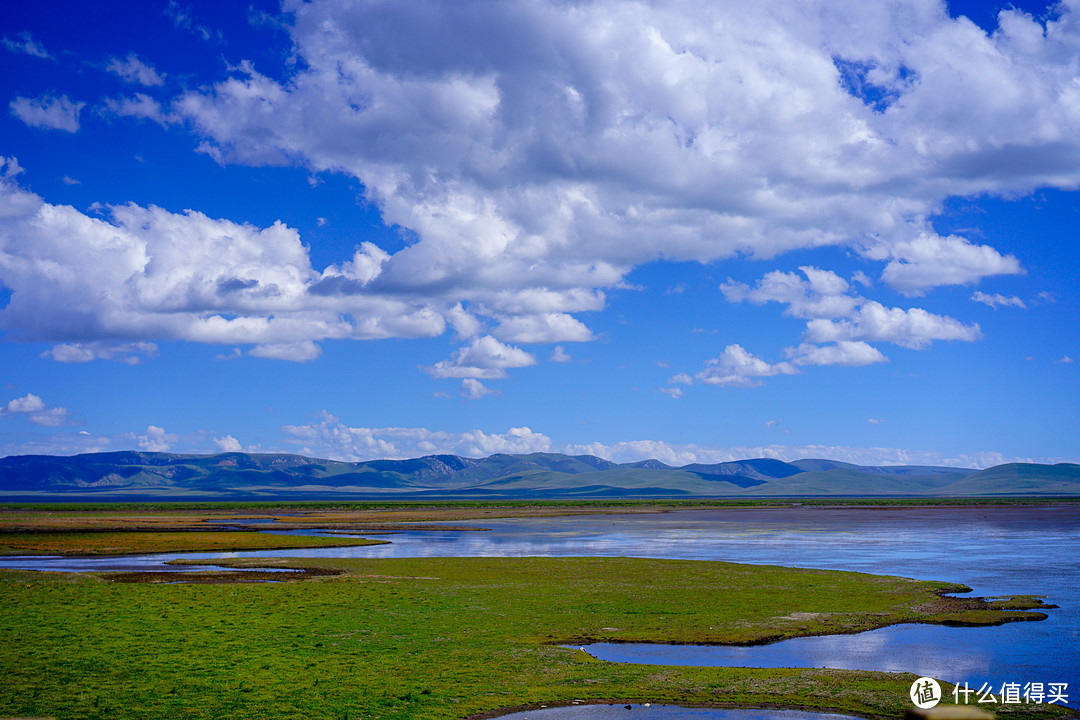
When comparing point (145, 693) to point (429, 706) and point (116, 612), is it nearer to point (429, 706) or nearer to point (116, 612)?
point (429, 706)

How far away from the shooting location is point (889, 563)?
2467 inches

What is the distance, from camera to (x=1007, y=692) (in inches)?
938

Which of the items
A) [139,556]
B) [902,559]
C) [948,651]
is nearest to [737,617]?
[948,651]

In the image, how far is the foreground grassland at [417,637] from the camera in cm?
2291

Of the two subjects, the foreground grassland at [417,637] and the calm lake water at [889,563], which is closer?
the foreground grassland at [417,637]

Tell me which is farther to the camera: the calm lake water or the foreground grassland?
the calm lake water

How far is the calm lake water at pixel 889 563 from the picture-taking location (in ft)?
92.6

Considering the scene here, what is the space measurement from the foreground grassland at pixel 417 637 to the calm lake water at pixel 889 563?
6.88ft

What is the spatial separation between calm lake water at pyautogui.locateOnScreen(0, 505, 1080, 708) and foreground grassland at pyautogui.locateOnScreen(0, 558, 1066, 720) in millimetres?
2097

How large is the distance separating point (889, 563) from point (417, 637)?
44.3m

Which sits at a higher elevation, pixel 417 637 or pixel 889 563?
pixel 417 637

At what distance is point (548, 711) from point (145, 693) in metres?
11.3

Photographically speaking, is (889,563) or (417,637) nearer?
(417,637)

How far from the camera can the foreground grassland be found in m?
22.9
